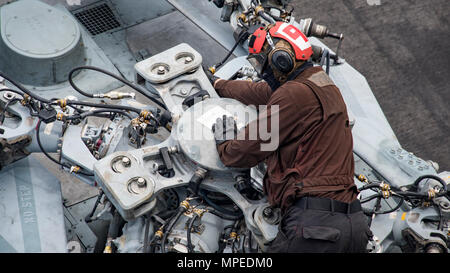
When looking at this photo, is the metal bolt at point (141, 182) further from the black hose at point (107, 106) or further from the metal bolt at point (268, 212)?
the metal bolt at point (268, 212)

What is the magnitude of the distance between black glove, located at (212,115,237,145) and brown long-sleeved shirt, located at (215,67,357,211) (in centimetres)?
22

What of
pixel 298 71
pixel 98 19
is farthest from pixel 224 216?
pixel 98 19

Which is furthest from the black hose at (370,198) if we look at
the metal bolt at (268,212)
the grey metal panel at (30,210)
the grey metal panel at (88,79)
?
the grey metal panel at (88,79)

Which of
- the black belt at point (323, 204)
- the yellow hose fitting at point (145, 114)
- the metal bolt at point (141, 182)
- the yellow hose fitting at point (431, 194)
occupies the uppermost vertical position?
the black belt at point (323, 204)

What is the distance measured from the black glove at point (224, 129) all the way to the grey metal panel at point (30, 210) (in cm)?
161

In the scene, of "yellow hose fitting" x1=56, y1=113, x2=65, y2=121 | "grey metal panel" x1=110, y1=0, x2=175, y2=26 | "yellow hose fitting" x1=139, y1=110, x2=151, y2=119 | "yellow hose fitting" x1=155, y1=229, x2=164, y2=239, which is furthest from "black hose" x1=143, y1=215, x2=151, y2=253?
"grey metal panel" x1=110, y1=0, x2=175, y2=26

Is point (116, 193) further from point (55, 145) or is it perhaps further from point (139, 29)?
point (139, 29)

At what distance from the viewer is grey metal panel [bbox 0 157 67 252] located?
19.0ft

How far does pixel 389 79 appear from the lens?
31.5 ft

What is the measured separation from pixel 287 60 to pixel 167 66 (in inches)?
54.2

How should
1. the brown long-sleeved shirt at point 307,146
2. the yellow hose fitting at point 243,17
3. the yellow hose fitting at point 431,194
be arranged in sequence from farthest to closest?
the yellow hose fitting at point 243,17, the yellow hose fitting at point 431,194, the brown long-sleeved shirt at point 307,146

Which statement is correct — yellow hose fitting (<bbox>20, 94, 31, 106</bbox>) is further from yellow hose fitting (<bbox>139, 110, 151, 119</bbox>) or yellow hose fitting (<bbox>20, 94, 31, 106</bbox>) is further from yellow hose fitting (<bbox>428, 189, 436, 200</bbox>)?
yellow hose fitting (<bbox>428, 189, 436, 200</bbox>)

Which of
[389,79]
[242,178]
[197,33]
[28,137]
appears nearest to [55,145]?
[28,137]

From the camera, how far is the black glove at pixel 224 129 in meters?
5.60
